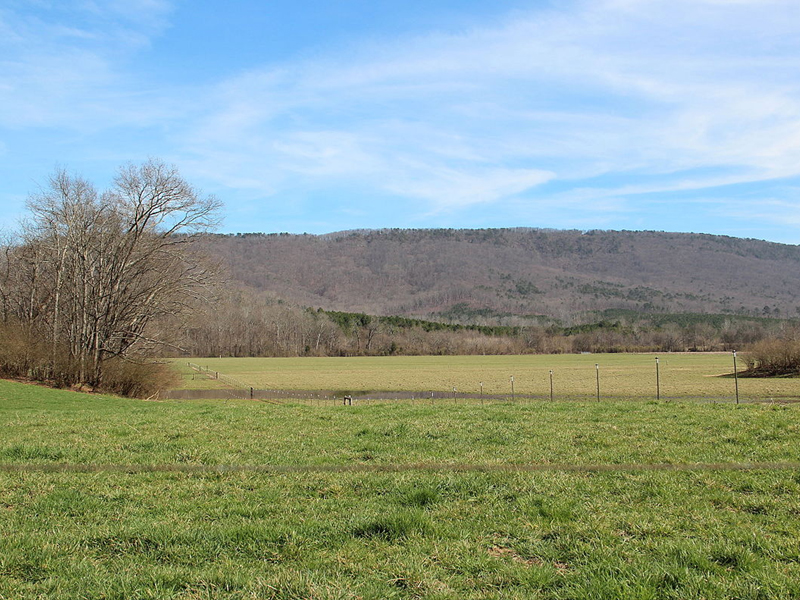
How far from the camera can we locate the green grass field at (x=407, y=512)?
4.21 m

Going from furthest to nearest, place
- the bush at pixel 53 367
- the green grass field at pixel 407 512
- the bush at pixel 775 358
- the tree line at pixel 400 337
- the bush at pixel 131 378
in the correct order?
1. the tree line at pixel 400 337
2. the bush at pixel 775 358
3. the bush at pixel 131 378
4. the bush at pixel 53 367
5. the green grass field at pixel 407 512

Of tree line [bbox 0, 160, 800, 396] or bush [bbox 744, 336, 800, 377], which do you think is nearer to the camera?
tree line [bbox 0, 160, 800, 396]

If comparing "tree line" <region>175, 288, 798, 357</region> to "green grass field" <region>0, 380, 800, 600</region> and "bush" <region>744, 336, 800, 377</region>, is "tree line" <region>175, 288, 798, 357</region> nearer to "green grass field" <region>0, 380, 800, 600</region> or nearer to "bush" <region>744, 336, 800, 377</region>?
"bush" <region>744, 336, 800, 377</region>

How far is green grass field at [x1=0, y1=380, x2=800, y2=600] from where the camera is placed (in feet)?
13.8

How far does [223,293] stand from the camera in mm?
35312

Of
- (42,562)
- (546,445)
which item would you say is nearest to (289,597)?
(42,562)

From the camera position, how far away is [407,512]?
18.5 ft

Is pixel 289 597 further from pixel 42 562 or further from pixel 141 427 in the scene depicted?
pixel 141 427

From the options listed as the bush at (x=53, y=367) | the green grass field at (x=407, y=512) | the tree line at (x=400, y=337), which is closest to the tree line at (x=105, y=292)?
the bush at (x=53, y=367)

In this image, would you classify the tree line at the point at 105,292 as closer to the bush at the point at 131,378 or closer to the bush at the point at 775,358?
the bush at the point at 131,378

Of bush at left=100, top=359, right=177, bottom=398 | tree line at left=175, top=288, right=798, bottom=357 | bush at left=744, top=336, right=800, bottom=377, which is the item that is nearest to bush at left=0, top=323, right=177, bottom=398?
bush at left=100, top=359, right=177, bottom=398

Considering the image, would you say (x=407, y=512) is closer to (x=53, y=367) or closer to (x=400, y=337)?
(x=53, y=367)

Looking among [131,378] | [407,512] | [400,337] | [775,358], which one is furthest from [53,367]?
[400,337]

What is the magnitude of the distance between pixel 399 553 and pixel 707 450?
5.68 m
